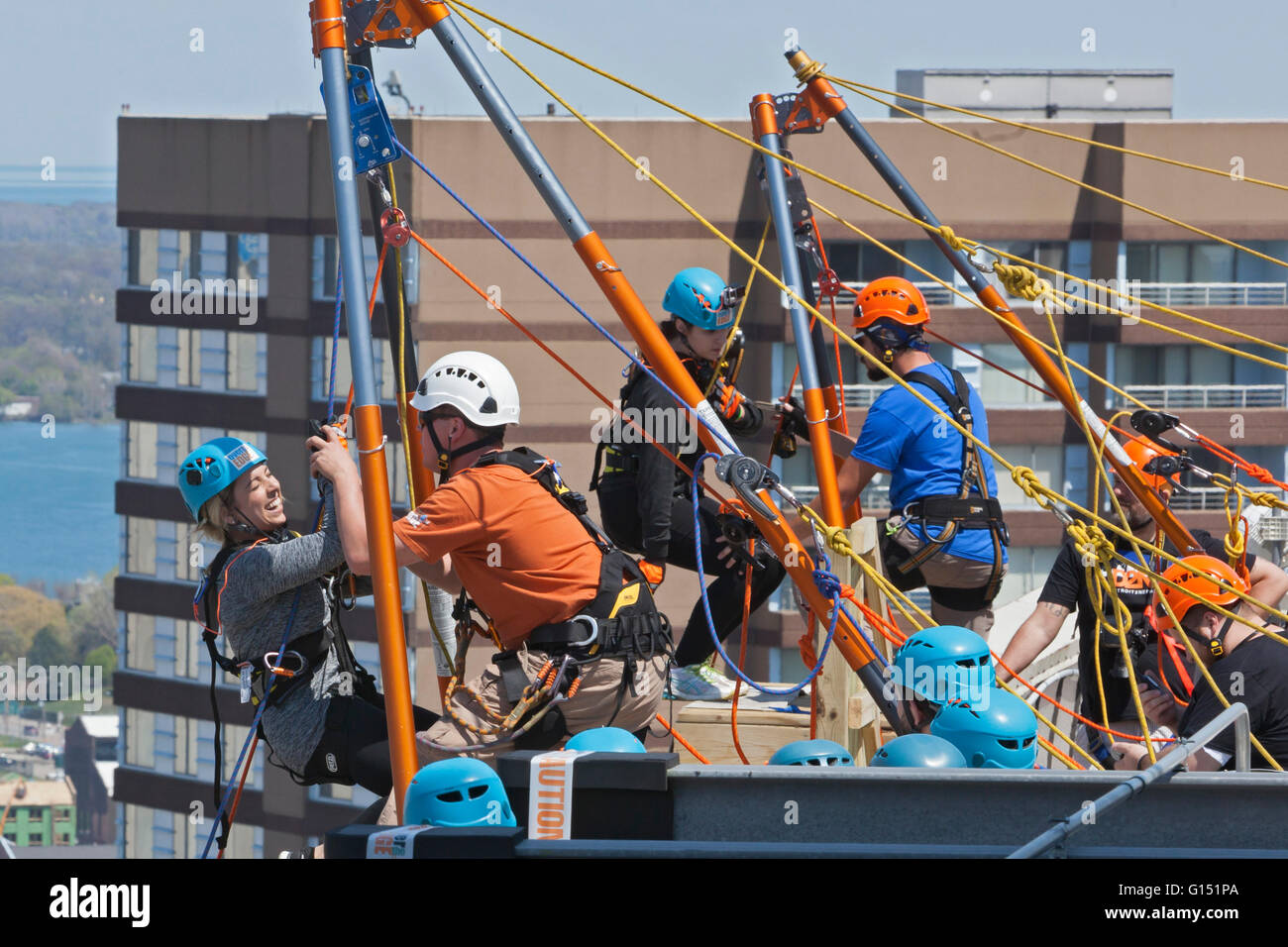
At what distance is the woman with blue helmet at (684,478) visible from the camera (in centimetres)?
766

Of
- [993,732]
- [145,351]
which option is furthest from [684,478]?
[145,351]

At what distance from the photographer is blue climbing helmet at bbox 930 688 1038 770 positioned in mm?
5055

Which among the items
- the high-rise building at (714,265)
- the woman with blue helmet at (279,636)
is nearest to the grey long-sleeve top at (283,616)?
the woman with blue helmet at (279,636)

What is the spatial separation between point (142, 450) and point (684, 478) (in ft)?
157

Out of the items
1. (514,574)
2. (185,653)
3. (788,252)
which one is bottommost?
(185,653)

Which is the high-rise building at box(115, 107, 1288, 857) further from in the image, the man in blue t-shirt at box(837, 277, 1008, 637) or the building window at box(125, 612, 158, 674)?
the man in blue t-shirt at box(837, 277, 1008, 637)

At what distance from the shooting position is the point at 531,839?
13.8ft

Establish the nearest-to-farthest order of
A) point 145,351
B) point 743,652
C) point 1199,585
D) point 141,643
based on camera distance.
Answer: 1. point 1199,585
2. point 743,652
3. point 141,643
4. point 145,351

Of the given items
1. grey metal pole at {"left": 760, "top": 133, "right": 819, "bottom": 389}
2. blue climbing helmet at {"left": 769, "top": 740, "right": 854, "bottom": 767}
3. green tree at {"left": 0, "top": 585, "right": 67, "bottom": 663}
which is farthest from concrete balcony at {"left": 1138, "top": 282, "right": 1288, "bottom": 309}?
green tree at {"left": 0, "top": 585, "right": 67, "bottom": 663}

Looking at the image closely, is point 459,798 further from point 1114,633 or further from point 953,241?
point 953,241

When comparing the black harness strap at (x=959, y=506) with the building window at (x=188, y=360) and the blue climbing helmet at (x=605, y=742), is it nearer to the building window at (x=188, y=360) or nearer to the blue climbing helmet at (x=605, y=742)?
the blue climbing helmet at (x=605, y=742)

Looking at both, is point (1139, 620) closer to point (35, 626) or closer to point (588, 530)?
point (588, 530)

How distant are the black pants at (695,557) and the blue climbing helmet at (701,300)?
886 mm

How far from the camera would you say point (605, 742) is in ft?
16.2
